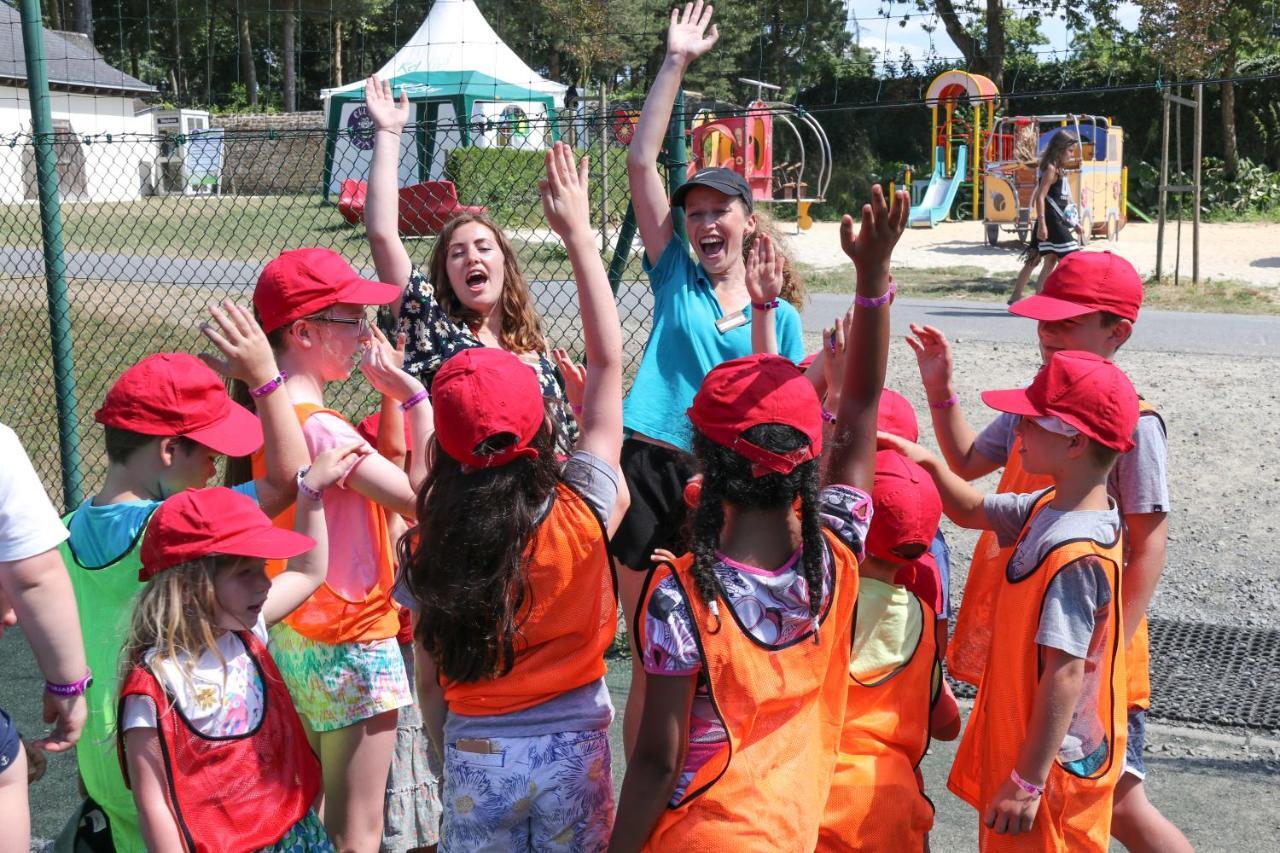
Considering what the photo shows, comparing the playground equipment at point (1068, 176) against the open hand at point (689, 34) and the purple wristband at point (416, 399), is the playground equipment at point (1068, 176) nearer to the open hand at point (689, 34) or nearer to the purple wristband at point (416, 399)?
the open hand at point (689, 34)

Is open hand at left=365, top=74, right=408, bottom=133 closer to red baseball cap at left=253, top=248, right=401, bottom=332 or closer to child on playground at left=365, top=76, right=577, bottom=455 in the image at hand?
child on playground at left=365, top=76, right=577, bottom=455

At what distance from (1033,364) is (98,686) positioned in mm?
8320

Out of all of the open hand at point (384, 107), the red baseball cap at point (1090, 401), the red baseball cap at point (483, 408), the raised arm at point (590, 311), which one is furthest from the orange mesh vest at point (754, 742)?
the open hand at point (384, 107)

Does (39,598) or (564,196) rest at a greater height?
(564,196)

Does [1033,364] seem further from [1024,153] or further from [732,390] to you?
[1024,153]

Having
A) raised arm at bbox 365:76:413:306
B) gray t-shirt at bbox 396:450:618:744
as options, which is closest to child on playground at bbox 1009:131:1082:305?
raised arm at bbox 365:76:413:306

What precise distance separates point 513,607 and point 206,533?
1.92 ft

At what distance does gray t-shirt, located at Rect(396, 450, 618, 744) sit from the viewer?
2387mm

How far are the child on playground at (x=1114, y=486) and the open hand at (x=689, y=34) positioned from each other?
1128mm

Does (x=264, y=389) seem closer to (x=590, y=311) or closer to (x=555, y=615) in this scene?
(x=590, y=311)

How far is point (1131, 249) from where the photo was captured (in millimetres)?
20703

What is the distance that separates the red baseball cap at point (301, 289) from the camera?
3.00m

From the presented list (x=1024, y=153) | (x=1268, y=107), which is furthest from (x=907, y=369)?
(x=1268, y=107)

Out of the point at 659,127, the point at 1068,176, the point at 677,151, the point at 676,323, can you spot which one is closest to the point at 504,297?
the point at 676,323
